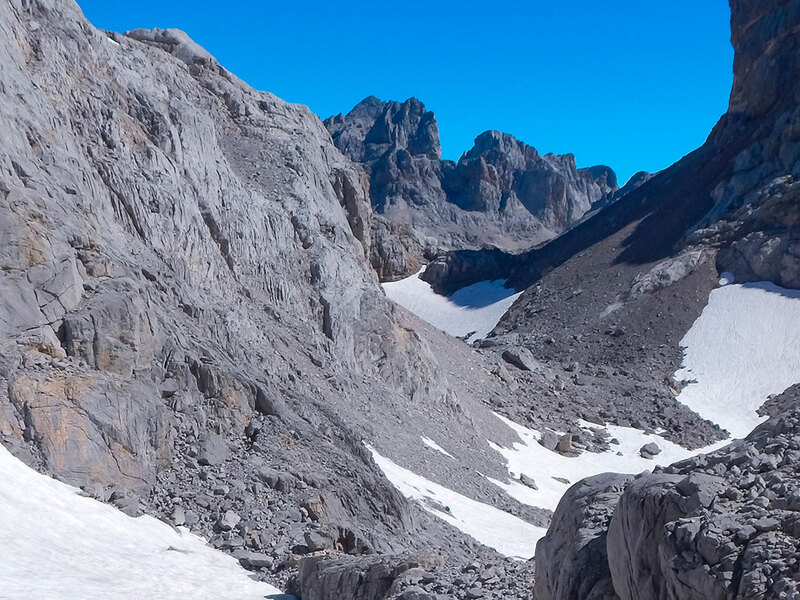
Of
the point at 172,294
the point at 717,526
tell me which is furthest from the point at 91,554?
the point at 717,526

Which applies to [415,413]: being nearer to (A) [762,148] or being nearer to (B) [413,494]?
(B) [413,494]

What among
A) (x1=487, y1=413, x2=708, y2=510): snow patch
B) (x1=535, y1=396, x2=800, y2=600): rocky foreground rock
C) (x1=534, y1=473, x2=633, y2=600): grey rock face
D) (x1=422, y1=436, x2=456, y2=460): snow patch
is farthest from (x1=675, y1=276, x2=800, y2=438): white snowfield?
(x1=535, y1=396, x2=800, y2=600): rocky foreground rock

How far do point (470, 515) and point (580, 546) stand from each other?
18974mm

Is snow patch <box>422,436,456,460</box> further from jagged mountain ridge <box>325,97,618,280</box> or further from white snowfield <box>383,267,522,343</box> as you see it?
jagged mountain ridge <box>325,97,618,280</box>

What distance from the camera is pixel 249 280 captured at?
33812mm

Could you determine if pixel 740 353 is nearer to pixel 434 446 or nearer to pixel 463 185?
pixel 434 446

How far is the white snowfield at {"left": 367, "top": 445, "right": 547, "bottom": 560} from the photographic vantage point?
25.7 m

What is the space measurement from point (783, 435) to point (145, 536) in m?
13.1

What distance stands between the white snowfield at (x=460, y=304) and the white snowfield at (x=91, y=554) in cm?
6914

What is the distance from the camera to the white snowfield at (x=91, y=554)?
13992 mm

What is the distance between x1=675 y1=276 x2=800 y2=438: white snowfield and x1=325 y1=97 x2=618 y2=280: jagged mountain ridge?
7269cm

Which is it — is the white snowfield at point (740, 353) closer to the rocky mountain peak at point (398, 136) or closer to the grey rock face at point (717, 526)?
the grey rock face at point (717, 526)

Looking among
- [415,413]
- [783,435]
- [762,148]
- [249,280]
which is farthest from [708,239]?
[783,435]

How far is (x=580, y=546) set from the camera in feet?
30.8
